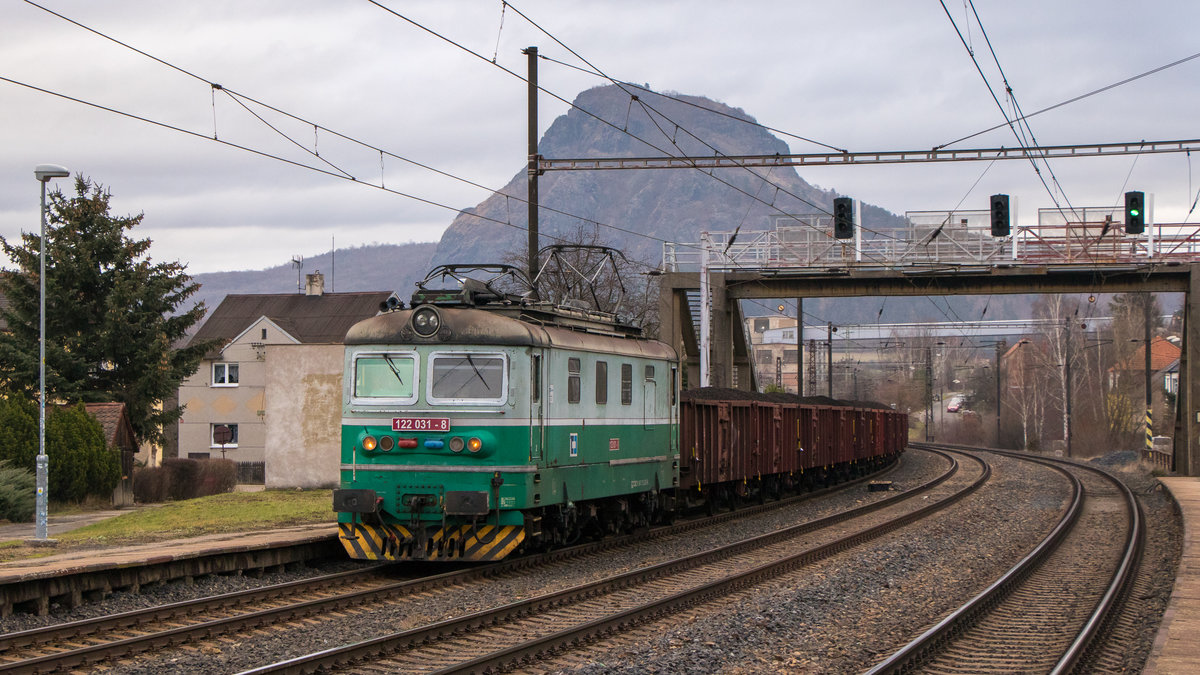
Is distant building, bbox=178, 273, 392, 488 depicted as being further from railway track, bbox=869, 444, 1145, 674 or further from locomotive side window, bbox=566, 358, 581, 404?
railway track, bbox=869, 444, 1145, 674

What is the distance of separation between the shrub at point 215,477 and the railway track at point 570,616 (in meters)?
26.4

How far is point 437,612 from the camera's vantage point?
11.9m

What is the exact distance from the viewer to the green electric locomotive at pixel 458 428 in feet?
45.7

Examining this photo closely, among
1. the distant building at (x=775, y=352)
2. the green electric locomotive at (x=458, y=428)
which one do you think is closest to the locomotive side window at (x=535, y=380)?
the green electric locomotive at (x=458, y=428)

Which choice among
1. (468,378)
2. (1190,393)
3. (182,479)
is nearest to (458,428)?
(468,378)

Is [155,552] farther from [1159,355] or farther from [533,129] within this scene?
[1159,355]

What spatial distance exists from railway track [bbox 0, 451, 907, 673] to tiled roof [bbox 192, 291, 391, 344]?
4497 centimetres

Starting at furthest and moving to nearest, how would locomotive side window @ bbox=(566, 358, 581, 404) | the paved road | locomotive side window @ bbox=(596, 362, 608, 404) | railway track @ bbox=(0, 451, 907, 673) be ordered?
the paved road → locomotive side window @ bbox=(596, 362, 608, 404) → locomotive side window @ bbox=(566, 358, 581, 404) → railway track @ bbox=(0, 451, 907, 673)

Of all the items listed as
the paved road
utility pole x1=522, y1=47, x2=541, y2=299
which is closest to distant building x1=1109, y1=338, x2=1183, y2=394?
utility pole x1=522, y1=47, x2=541, y2=299

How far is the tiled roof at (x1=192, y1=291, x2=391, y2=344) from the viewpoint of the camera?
59312 mm

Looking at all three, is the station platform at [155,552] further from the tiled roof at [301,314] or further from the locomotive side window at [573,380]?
the tiled roof at [301,314]

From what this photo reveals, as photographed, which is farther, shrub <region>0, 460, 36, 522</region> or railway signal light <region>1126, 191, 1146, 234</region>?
railway signal light <region>1126, 191, 1146, 234</region>

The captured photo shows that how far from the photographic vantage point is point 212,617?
443 inches

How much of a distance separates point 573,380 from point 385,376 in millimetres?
2431
